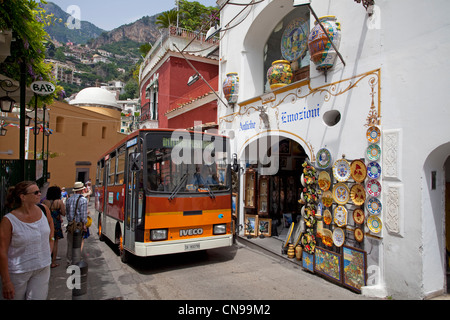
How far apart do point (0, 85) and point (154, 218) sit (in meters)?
4.39

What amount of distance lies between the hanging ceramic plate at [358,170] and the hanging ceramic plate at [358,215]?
55 cm

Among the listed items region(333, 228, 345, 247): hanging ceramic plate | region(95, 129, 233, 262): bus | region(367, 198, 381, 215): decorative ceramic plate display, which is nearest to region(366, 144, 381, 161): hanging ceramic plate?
region(367, 198, 381, 215): decorative ceramic plate display

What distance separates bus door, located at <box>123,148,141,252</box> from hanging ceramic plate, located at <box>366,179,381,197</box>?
4.29m

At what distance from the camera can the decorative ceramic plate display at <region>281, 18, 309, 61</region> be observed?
786 centimetres

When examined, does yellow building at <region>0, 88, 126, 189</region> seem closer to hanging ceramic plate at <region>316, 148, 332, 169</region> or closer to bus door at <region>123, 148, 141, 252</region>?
bus door at <region>123, 148, 141, 252</region>

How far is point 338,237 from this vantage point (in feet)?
18.1

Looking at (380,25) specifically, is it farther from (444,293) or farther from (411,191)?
(444,293)

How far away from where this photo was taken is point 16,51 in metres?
5.39

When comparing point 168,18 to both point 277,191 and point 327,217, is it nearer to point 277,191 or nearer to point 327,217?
point 277,191

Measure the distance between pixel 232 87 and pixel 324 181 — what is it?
4.89 metres

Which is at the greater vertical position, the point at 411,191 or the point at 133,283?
the point at 411,191

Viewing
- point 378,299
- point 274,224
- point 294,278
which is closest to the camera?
point 378,299

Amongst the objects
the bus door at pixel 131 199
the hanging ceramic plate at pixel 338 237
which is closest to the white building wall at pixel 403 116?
the hanging ceramic plate at pixel 338 237

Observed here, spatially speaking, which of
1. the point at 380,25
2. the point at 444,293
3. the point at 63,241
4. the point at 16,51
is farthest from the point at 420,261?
the point at 63,241
